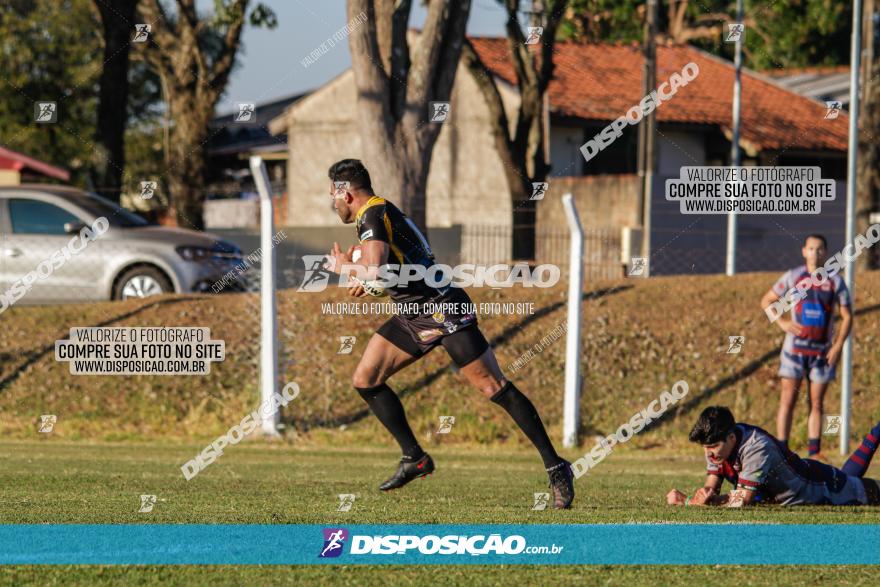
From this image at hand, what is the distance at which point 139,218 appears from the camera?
697 inches

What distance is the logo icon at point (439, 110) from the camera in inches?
667

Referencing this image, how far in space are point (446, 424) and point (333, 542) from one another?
8820 millimetres

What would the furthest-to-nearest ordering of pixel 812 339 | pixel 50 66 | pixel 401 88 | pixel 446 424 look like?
pixel 50 66 < pixel 401 88 < pixel 446 424 < pixel 812 339

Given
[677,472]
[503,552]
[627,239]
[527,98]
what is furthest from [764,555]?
[527,98]

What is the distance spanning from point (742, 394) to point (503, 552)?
9976 millimetres

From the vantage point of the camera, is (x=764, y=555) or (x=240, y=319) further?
(x=240, y=319)

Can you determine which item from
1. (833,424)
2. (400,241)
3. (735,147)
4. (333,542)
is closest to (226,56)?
(735,147)

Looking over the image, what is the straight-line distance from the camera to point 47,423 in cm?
1504

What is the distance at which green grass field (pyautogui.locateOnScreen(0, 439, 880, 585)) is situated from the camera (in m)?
6.04

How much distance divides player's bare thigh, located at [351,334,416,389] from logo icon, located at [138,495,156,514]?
1.53 metres

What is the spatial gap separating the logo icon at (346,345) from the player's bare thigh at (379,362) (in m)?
6.88

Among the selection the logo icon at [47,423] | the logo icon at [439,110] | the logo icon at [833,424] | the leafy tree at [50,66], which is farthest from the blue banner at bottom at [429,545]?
the leafy tree at [50,66]

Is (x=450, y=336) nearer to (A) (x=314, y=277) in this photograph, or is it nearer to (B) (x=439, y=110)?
(A) (x=314, y=277)

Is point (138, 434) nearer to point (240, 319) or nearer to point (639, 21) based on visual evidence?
point (240, 319)
